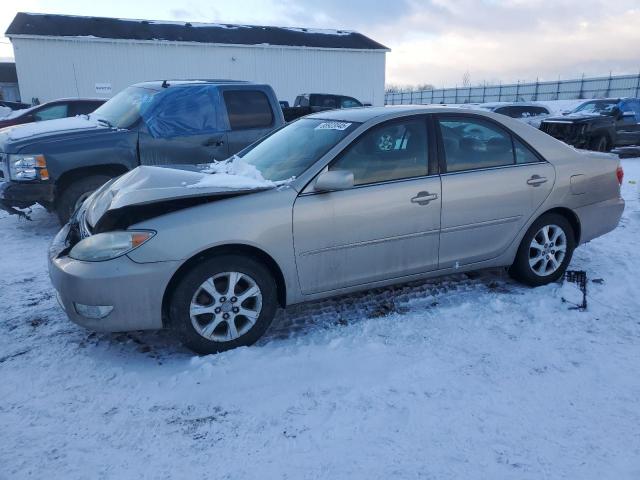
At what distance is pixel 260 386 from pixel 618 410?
202 cm

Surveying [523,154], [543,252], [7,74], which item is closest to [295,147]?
[523,154]

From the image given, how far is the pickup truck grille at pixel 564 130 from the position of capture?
13930 mm

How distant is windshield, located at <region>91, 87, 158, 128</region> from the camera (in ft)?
20.7

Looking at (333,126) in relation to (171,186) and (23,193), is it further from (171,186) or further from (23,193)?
(23,193)

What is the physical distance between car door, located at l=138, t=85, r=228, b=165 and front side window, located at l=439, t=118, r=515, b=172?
326 centimetres

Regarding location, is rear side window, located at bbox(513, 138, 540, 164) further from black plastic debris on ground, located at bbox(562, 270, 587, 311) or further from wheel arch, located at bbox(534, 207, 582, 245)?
black plastic debris on ground, located at bbox(562, 270, 587, 311)

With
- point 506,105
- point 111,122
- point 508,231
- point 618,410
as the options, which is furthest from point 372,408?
point 506,105

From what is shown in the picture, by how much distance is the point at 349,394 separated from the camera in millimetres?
2885

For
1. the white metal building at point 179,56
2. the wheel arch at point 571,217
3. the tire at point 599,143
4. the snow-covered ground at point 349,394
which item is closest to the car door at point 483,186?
the wheel arch at point 571,217

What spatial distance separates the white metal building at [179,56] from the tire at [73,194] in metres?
19.8

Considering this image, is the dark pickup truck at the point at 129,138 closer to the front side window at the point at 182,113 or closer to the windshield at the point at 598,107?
the front side window at the point at 182,113

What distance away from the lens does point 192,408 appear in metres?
2.78

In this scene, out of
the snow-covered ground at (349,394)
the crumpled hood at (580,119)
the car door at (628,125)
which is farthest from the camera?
the car door at (628,125)

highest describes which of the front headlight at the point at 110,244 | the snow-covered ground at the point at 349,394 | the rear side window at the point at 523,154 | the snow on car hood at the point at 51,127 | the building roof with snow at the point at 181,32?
the building roof with snow at the point at 181,32
